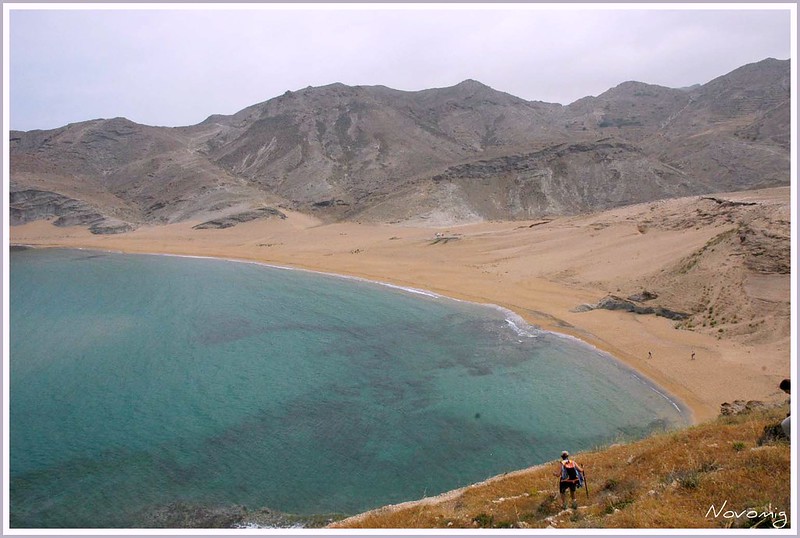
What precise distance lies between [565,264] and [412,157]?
73140 millimetres

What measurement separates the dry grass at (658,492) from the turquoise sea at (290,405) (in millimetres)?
3994

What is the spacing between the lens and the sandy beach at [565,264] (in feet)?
76.0

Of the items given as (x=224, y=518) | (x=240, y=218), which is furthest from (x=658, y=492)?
(x=240, y=218)

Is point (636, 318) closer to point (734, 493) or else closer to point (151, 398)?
point (734, 493)

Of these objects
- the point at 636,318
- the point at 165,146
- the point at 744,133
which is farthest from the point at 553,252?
the point at 165,146

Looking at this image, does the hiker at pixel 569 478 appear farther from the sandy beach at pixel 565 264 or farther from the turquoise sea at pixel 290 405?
the sandy beach at pixel 565 264

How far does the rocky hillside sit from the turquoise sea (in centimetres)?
4861

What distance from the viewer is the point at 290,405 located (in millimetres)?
21281

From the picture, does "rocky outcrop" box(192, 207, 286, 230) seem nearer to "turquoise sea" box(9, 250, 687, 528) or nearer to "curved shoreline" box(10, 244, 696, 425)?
"curved shoreline" box(10, 244, 696, 425)

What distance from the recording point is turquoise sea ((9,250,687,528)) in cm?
1577

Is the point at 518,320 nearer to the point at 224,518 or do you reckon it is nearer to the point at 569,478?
the point at 224,518

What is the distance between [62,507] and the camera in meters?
14.8

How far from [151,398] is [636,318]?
84.0 feet

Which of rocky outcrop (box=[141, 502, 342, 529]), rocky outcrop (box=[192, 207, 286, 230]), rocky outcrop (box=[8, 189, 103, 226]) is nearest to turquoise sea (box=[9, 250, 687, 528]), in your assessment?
rocky outcrop (box=[141, 502, 342, 529])
